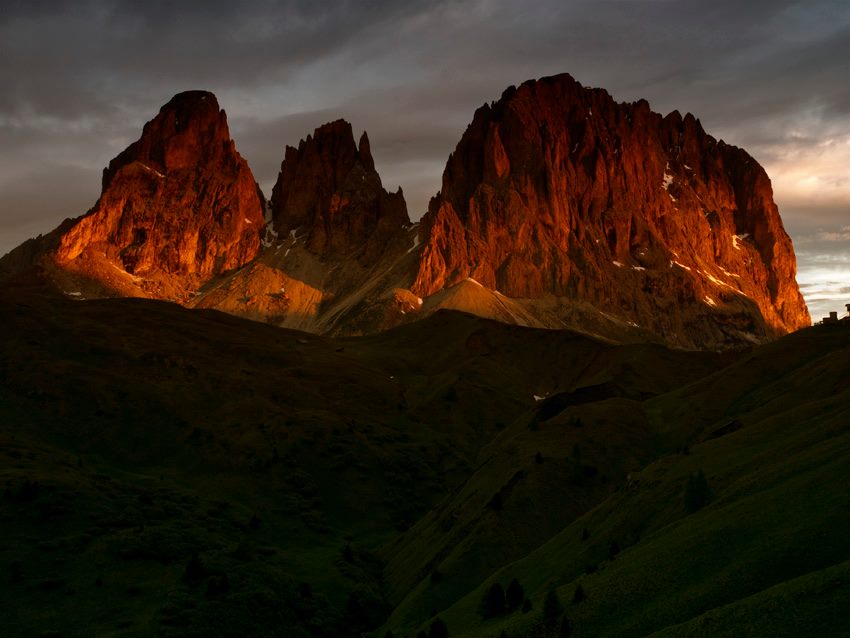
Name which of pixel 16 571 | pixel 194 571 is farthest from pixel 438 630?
pixel 16 571

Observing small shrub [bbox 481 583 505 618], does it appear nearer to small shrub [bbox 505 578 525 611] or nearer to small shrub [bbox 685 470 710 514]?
small shrub [bbox 505 578 525 611]

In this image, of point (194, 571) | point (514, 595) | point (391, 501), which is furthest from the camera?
point (391, 501)

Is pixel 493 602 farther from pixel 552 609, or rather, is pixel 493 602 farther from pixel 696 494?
pixel 696 494

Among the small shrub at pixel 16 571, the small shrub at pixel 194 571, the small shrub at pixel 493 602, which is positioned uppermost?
the small shrub at pixel 16 571

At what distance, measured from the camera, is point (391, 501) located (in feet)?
463

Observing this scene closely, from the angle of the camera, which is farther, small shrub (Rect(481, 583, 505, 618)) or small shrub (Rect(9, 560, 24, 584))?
small shrub (Rect(9, 560, 24, 584))

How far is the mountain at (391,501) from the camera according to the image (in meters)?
50.8

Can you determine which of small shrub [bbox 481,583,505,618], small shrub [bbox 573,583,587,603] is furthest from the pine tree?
small shrub [bbox 481,583,505,618]

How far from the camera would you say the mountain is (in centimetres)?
5081

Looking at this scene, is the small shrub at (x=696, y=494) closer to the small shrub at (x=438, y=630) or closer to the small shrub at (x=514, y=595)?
the small shrub at (x=514, y=595)

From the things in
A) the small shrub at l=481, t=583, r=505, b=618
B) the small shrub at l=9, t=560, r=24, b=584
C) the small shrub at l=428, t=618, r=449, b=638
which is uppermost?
the small shrub at l=9, t=560, r=24, b=584

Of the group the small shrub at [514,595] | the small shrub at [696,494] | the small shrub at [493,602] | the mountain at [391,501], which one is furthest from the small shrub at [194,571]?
the small shrub at [696,494]

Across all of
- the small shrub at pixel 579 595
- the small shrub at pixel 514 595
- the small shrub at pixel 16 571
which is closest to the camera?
the small shrub at pixel 579 595

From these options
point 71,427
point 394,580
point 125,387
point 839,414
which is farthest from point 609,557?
point 125,387
